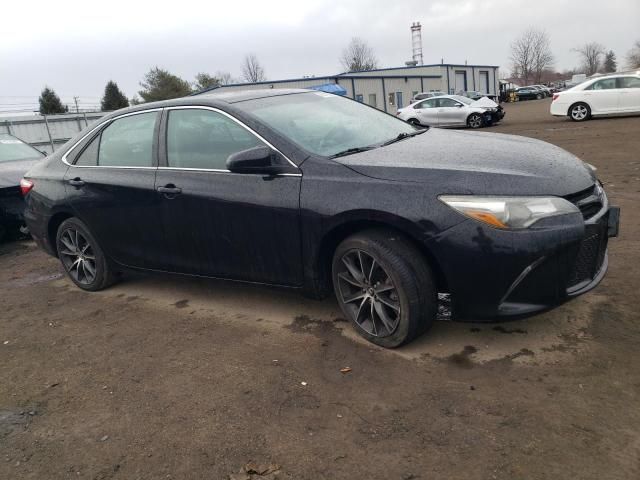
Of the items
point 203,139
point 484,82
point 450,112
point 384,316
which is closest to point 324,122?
point 203,139

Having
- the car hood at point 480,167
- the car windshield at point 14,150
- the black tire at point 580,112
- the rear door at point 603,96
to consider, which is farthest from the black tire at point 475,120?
the car hood at point 480,167

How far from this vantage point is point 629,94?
1727 cm

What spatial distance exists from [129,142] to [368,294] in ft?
8.06

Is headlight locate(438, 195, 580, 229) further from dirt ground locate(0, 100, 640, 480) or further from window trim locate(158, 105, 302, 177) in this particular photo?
window trim locate(158, 105, 302, 177)

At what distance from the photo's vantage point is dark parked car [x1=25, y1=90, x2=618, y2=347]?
9.48 feet

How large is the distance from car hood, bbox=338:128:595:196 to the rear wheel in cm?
1664

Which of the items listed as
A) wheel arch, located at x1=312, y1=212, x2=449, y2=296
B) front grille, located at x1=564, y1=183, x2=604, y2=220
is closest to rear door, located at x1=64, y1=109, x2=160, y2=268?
wheel arch, located at x1=312, y1=212, x2=449, y2=296

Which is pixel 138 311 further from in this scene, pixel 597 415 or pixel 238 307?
pixel 597 415

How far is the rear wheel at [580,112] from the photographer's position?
18156mm

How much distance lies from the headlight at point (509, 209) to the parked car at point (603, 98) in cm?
1730

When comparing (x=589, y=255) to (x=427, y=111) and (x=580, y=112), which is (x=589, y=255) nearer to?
(x=580, y=112)

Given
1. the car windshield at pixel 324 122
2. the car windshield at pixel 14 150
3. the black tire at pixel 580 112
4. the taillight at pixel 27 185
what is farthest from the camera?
the black tire at pixel 580 112

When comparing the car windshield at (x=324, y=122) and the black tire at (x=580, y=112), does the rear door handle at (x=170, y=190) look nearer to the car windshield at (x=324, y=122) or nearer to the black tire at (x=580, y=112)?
the car windshield at (x=324, y=122)

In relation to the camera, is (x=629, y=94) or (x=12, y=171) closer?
(x=12, y=171)
